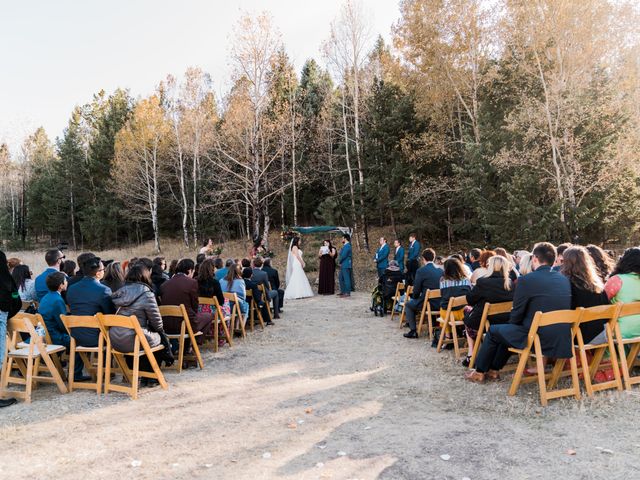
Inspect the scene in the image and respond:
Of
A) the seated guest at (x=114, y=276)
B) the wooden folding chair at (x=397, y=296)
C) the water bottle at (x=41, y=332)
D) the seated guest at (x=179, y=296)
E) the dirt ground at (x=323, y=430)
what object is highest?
the seated guest at (x=114, y=276)

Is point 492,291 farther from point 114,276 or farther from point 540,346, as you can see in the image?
point 114,276

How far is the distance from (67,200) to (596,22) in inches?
1506

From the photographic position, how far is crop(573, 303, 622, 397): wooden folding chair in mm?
4730

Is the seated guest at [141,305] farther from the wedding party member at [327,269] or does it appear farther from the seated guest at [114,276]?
the wedding party member at [327,269]

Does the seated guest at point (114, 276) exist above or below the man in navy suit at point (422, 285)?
above

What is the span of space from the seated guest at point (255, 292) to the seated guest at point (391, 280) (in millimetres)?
2735

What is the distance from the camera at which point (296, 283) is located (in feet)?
50.4

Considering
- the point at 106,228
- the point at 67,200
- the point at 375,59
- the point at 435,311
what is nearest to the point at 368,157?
the point at 375,59

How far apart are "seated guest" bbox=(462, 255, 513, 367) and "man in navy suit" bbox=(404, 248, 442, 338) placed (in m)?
2.15

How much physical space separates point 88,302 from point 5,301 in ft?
2.76

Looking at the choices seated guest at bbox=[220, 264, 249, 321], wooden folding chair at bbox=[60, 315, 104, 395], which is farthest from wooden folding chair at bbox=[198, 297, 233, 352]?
wooden folding chair at bbox=[60, 315, 104, 395]

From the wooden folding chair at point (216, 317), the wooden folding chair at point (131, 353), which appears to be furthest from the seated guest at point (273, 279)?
the wooden folding chair at point (131, 353)

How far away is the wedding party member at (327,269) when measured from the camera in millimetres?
15524

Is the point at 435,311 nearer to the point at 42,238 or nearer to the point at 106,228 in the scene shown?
the point at 106,228
